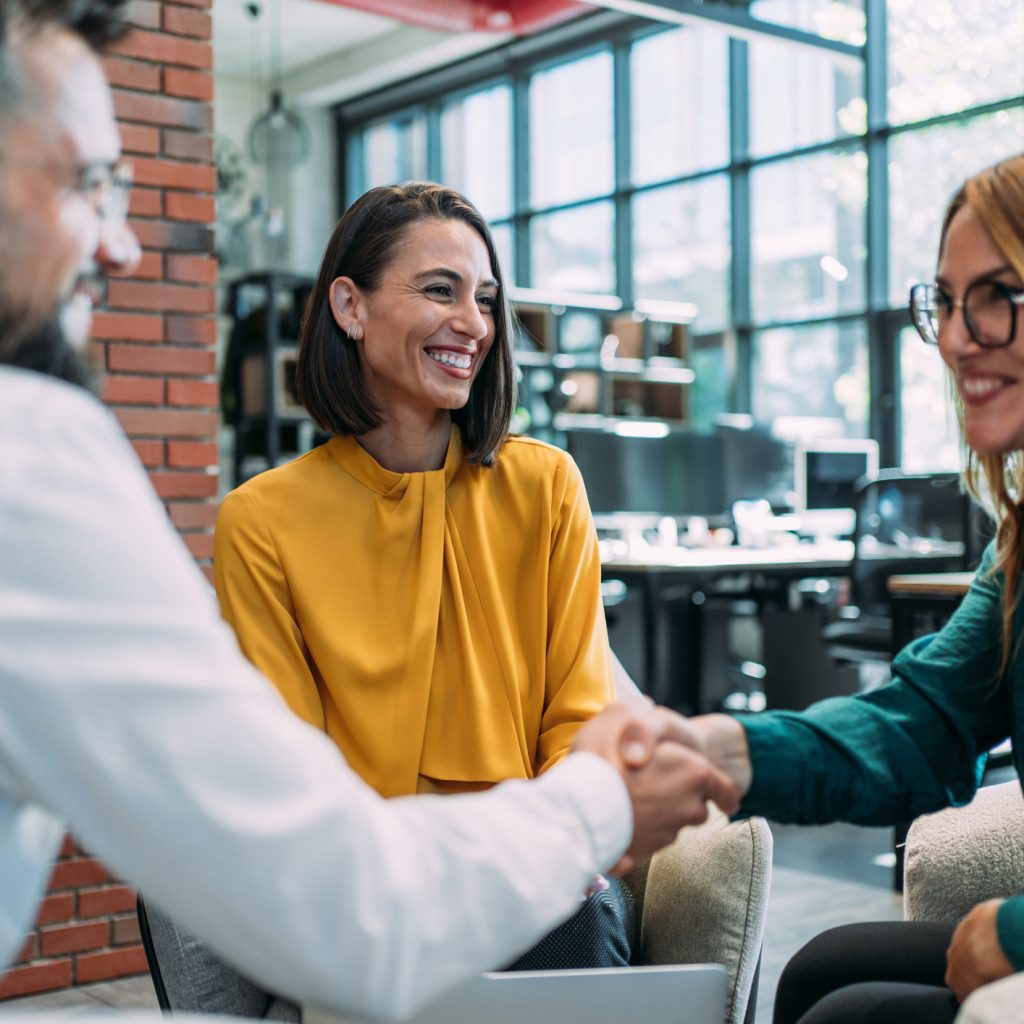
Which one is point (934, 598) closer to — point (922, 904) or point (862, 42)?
point (922, 904)

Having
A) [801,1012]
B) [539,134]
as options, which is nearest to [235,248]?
[539,134]

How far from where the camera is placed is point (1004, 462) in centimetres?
144

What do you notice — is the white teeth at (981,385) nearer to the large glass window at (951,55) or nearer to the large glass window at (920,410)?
the large glass window at (920,410)

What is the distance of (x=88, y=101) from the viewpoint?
0.88 m

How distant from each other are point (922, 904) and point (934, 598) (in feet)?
7.58

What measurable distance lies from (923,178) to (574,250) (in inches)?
127

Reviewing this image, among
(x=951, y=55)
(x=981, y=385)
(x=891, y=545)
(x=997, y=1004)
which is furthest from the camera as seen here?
(x=951, y=55)

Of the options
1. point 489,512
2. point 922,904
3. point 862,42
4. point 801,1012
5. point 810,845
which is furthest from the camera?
point 862,42

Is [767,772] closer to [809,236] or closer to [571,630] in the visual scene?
[571,630]

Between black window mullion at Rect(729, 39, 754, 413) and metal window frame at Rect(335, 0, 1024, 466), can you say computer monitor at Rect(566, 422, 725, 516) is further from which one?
black window mullion at Rect(729, 39, 754, 413)

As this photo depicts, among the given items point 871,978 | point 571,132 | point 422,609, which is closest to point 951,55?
point 571,132

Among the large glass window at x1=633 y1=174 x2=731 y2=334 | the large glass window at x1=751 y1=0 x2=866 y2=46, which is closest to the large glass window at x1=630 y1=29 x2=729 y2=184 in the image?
the large glass window at x1=633 y1=174 x2=731 y2=334

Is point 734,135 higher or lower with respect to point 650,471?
higher

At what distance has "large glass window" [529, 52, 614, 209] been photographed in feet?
35.8
